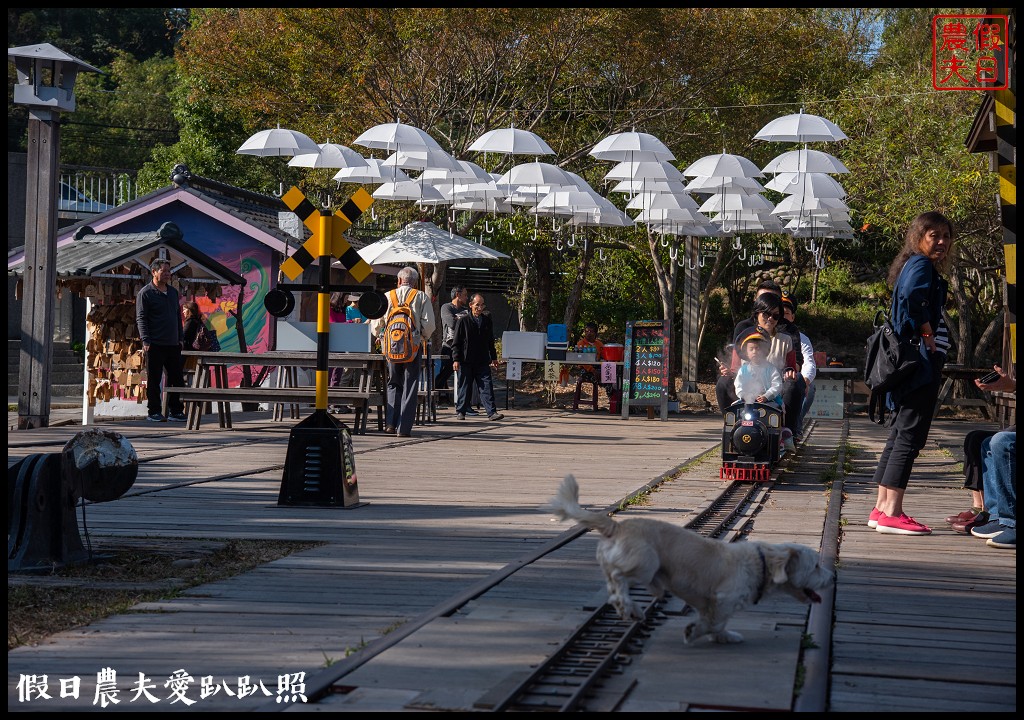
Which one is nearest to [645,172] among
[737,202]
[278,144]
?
[737,202]

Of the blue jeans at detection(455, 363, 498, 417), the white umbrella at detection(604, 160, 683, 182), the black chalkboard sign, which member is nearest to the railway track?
the blue jeans at detection(455, 363, 498, 417)

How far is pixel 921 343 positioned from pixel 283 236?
17288 mm

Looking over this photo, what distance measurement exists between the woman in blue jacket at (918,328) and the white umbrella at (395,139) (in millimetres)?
11691

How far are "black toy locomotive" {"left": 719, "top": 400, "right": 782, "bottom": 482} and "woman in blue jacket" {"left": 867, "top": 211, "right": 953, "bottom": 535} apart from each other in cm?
279

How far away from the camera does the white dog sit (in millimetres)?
4793

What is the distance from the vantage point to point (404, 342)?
1500 centimetres

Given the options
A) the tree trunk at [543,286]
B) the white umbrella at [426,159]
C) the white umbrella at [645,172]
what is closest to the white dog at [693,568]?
the white umbrella at [426,159]

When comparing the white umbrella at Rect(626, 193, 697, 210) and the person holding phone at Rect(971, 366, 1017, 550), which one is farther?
the white umbrella at Rect(626, 193, 697, 210)

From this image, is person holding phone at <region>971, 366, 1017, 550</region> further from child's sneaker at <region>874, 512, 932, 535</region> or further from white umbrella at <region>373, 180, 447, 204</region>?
white umbrella at <region>373, 180, 447, 204</region>

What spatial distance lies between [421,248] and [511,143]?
2.18 meters

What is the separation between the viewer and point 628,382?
70.0 feet

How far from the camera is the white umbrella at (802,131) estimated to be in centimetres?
1922

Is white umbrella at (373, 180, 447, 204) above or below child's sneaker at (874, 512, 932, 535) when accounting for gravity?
above

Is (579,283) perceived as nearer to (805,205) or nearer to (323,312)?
(805,205)
